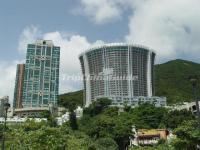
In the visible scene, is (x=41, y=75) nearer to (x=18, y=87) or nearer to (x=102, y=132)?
(x=18, y=87)

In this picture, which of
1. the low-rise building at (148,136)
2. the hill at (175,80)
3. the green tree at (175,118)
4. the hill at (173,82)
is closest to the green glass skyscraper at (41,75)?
the hill at (173,82)

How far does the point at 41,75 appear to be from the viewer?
488 feet

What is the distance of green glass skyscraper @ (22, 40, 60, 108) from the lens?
147m

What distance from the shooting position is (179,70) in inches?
7003

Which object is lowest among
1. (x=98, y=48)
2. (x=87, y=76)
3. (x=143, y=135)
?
(x=143, y=135)

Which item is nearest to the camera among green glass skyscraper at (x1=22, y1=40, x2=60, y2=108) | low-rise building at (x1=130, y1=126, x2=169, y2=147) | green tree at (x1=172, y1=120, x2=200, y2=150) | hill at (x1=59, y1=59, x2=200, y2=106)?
green tree at (x1=172, y1=120, x2=200, y2=150)

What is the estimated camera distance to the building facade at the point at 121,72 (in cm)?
13588

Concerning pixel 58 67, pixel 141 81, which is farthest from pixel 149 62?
pixel 58 67

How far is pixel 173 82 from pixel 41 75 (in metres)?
55.4

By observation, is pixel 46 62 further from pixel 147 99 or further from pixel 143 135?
pixel 143 135

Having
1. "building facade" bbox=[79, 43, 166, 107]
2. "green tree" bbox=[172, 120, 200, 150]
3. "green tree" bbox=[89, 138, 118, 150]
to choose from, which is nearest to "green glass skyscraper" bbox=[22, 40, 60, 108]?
"building facade" bbox=[79, 43, 166, 107]

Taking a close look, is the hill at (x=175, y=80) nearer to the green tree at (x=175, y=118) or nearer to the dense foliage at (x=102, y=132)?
the dense foliage at (x=102, y=132)

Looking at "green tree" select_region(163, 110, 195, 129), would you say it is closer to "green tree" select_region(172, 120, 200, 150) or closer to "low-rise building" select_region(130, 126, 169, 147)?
"low-rise building" select_region(130, 126, 169, 147)

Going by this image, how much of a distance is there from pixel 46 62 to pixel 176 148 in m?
125
